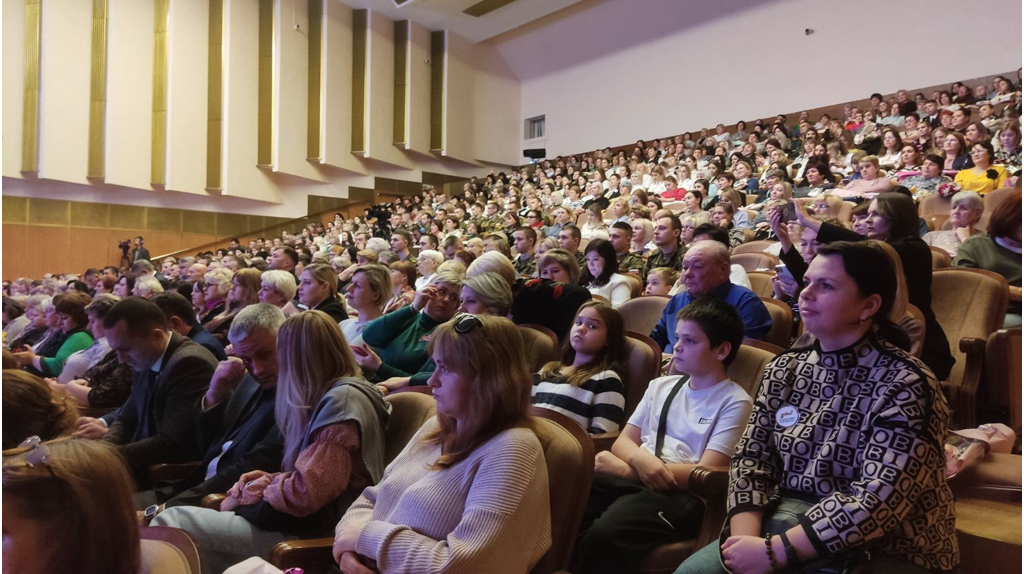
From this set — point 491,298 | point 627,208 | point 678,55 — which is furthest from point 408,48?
point 491,298

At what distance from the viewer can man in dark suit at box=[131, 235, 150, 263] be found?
11.3 m

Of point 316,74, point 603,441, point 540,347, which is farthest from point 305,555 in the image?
point 316,74

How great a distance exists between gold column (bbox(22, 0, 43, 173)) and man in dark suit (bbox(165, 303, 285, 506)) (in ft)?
33.4

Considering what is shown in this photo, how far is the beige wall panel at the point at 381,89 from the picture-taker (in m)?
13.5

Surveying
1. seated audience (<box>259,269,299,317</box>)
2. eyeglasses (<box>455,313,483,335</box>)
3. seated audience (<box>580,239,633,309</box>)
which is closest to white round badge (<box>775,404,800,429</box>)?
eyeglasses (<box>455,313,483,335</box>)

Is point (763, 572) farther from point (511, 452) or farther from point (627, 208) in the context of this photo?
point (627, 208)

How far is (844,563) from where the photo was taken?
1.21m

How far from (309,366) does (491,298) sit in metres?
1.02

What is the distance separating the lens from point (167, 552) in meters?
0.99

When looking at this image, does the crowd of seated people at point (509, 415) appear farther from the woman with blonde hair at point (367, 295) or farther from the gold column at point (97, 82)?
the gold column at point (97, 82)

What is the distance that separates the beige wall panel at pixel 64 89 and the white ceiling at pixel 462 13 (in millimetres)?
4365

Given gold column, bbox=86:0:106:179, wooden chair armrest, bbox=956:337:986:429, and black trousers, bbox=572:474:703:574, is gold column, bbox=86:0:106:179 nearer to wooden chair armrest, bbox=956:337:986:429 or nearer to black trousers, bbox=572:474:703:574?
Answer: black trousers, bbox=572:474:703:574

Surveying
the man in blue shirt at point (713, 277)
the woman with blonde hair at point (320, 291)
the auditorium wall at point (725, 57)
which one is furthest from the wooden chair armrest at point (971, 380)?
the auditorium wall at point (725, 57)

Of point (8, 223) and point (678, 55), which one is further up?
point (678, 55)
